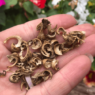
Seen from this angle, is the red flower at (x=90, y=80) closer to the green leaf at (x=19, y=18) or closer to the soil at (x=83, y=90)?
the soil at (x=83, y=90)

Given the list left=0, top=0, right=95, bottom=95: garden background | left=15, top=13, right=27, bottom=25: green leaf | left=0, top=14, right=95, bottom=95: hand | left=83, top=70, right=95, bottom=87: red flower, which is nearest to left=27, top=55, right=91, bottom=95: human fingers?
left=0, top=14, right=95, bottom=95: hand

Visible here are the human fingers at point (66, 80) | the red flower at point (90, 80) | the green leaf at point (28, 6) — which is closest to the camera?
the human fingers at point (66, 80)

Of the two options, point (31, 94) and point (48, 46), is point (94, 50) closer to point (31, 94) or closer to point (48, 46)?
point (48, 46)

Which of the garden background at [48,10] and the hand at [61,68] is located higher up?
the garden background at [48,10]

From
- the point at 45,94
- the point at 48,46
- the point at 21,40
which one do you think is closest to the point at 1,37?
the point at 21,40

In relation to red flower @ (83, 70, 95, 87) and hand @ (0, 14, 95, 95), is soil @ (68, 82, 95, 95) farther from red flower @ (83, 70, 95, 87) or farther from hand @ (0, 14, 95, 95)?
hand @ (0, 14, 95, 95)

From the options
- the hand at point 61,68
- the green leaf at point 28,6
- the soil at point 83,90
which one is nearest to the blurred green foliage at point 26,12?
the green leaf at point 28,6

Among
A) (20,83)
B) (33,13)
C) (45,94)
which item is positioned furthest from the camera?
(33,13)
